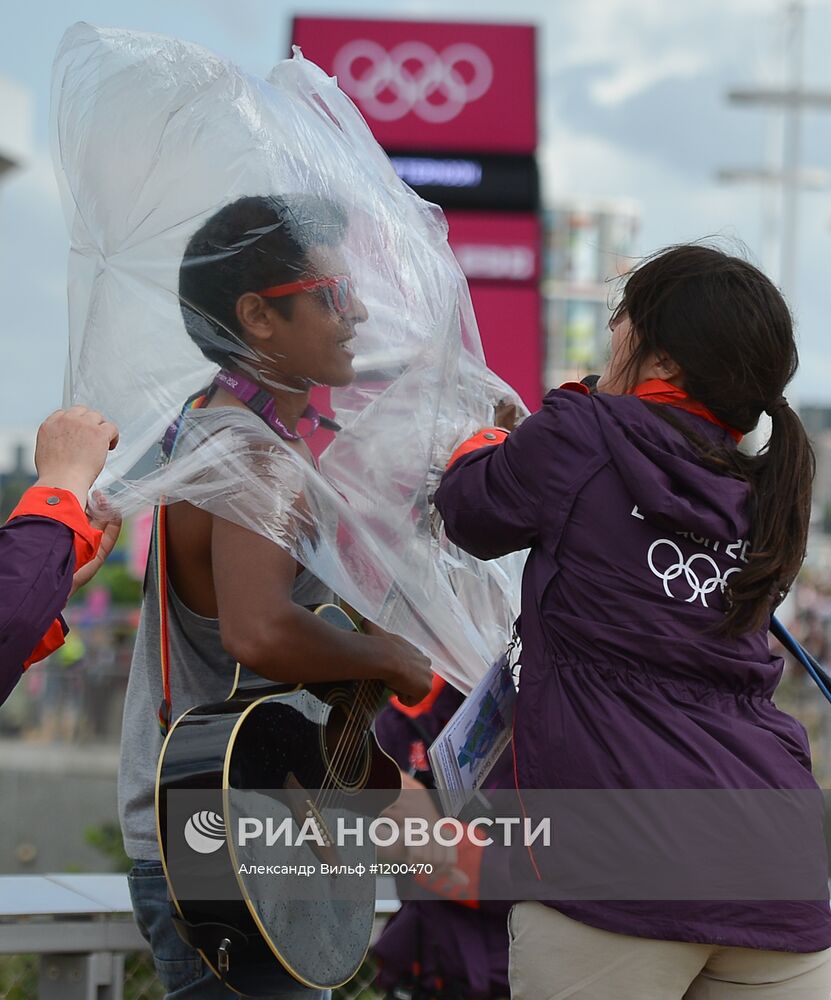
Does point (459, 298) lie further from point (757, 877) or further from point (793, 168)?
point (793, 168)

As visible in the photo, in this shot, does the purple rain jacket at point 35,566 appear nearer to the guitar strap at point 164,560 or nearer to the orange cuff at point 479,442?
the guitar strap at point 164,560

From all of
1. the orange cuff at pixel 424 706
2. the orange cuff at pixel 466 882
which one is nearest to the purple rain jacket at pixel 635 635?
the orange cuff at pixel 466 882

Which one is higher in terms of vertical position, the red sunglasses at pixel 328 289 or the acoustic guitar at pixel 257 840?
the red sunglasses at pixel 328 289

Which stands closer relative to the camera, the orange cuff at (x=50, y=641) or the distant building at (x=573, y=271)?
the orange cuff at (x=50, y=641)

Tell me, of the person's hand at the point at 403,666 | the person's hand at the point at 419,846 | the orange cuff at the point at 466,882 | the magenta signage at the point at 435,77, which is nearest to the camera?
the person's hand at the point at 403,666

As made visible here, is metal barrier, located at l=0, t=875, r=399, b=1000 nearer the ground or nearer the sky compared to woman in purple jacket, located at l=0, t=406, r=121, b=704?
nearer the ground

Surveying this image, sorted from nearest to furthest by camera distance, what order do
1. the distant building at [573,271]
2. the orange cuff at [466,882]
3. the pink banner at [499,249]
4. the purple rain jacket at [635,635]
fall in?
the purple rain jacket at [635,635] < the orange cuff at [466,882] < the pink banner at [499,249] < the distant building at [573,271]

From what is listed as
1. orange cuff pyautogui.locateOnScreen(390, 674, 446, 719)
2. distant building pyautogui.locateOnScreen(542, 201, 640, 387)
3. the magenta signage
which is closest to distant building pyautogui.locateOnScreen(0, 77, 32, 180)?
distant building pyautogui.locateOnScreen(542, 201, 640, 387)

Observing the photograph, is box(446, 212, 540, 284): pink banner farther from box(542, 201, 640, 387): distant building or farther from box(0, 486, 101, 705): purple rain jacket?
box(542, 201, 640, 387): distant building

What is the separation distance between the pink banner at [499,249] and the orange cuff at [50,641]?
8179 mm

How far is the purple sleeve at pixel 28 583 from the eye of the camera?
1628 millimetres

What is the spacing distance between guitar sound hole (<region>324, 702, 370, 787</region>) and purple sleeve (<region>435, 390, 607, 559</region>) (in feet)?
1.27

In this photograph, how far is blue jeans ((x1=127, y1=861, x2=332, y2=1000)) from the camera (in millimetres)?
1985

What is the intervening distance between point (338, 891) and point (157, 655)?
0.46 meters
